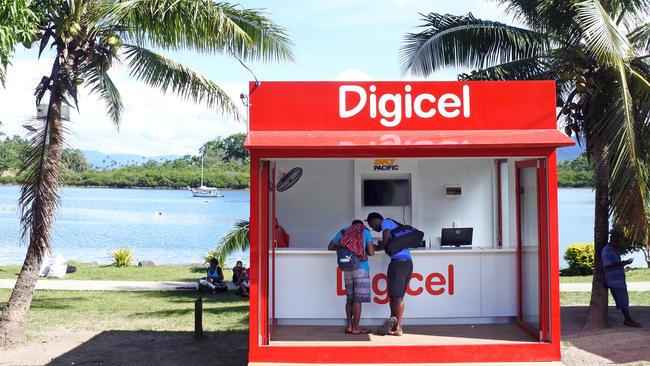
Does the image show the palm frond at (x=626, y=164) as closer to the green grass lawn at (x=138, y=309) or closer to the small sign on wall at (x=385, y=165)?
the small sign on wall at (x=385, y=165)

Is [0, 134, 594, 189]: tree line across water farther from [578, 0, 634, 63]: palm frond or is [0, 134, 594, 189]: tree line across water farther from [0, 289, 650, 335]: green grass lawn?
[578, 0, 634, 63]: palm frond

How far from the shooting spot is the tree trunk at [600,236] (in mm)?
12695

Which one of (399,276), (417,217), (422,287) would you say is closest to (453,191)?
(417,217)

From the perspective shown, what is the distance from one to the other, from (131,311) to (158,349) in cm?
375

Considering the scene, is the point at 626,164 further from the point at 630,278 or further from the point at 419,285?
the point at 630,278

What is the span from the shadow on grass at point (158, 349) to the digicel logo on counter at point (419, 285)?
2.00 meters

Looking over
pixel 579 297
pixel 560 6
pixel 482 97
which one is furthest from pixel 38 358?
pixel 579 297

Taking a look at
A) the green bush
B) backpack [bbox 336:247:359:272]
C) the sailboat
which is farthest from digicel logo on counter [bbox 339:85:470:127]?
the sailboat

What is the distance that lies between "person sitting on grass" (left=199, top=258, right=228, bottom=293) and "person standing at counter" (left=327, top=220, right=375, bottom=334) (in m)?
8.71

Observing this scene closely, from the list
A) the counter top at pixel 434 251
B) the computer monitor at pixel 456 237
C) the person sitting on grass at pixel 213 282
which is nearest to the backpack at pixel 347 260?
the counter top at pixel 434 251

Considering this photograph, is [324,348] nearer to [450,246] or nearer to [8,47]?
[450,246]

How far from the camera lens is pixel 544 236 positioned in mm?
8977

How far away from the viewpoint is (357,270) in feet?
31.8

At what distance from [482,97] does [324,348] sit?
3.58 meters
